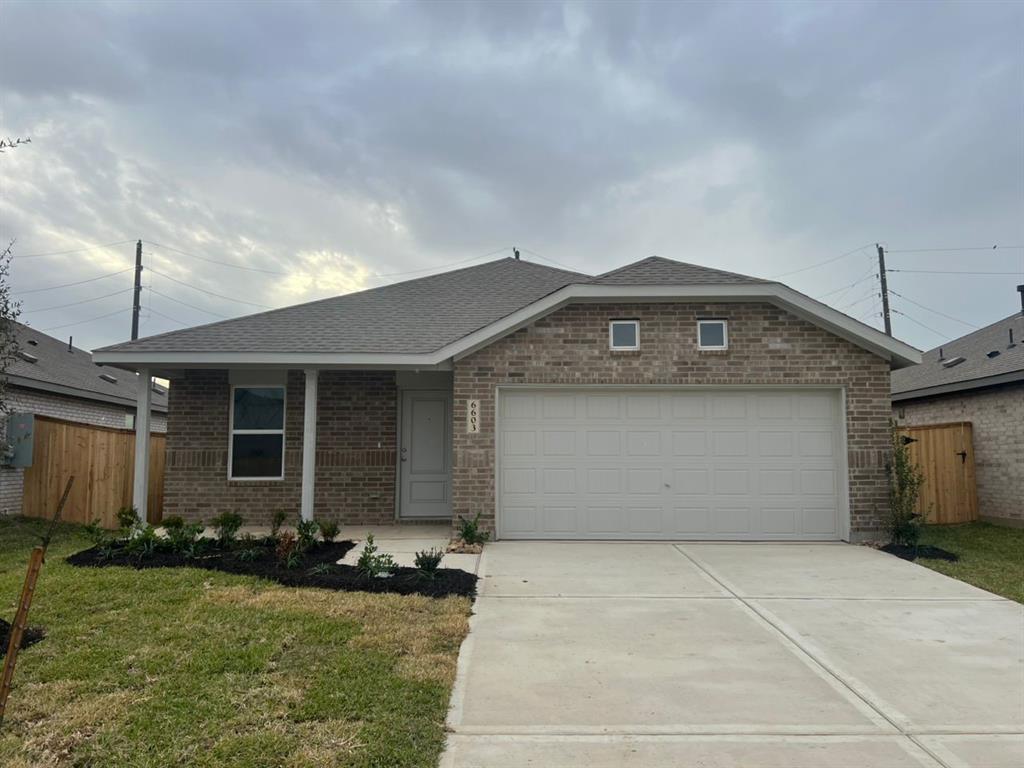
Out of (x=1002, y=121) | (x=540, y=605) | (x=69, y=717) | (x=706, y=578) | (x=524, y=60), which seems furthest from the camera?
(x=1002, y=121)

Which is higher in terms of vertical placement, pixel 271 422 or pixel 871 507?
pixel 271 422

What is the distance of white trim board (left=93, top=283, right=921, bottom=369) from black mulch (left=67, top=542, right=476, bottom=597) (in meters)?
2.95

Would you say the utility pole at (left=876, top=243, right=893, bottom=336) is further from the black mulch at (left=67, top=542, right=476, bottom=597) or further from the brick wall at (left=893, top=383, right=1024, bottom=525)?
the black mulch at (left=67, top=542, right=476, bottom=597)

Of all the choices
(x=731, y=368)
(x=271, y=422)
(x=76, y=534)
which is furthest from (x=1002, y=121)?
(x=76, y=534)

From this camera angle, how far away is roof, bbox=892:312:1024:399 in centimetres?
1187

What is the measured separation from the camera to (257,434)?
37.0 ft

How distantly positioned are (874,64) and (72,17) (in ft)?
36.5

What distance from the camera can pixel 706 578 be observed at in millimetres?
7426

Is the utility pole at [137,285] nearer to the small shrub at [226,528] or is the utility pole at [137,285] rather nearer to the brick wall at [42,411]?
Result: the brick wall at [42,411]

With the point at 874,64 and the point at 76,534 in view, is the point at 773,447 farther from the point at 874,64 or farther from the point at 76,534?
the point at 76,534

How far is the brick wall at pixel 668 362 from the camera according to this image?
31.7 feet

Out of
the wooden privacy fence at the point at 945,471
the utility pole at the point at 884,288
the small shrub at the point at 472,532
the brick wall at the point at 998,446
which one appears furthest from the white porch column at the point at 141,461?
the utility pole at the point at 884,288

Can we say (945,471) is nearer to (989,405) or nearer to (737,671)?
(989,405)

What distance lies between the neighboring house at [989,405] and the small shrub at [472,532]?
647 cm
